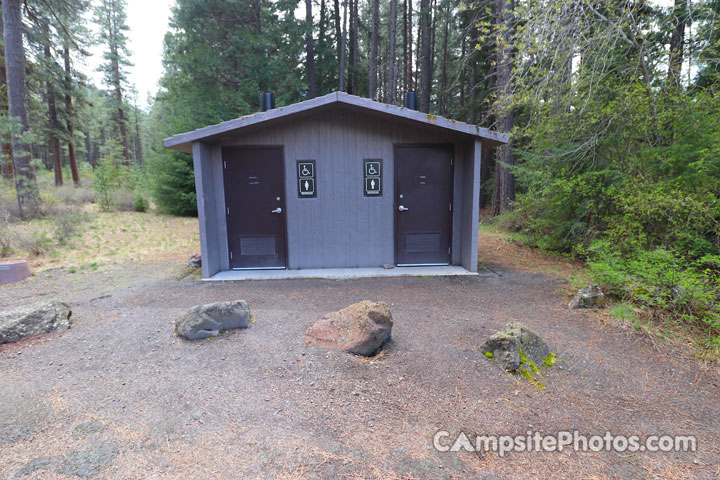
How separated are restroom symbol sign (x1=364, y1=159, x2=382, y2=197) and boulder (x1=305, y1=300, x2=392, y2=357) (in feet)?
9.76

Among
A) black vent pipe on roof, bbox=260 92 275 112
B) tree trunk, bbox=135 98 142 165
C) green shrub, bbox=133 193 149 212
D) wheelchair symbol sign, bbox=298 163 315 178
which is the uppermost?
tree trunk, bbox=135 98 142 165

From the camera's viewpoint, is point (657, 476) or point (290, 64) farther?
point (290, 64)

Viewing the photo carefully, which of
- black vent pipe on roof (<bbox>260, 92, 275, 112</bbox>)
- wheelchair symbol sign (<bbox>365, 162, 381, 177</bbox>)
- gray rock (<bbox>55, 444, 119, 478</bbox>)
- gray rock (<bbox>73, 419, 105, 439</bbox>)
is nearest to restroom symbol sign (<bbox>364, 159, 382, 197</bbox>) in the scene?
wheelchair symbol sign (<bbox>365, 162, 381, 177</bbox>)

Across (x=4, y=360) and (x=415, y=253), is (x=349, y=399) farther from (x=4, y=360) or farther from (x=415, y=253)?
(x=415, y=253)

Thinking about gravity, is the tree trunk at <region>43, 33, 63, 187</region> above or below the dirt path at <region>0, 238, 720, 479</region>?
above

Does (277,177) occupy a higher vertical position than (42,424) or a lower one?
higher

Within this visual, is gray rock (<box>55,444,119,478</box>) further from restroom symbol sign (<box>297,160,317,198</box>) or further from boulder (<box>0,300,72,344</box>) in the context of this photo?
restroom symbol sign (<box>297,160,317,198</box>)

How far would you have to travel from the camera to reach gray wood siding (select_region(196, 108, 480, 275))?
220 inches

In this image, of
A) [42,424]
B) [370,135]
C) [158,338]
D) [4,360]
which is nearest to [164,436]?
[42,424]

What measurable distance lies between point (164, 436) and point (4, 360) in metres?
1.88

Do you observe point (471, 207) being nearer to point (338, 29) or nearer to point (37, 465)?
point (37, 465)

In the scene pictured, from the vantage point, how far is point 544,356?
276 centimetres

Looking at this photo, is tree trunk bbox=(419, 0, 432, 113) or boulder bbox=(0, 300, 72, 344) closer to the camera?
boulder bbox=(0, 300, 72, 344)

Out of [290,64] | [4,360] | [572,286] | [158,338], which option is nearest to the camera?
[4,360]
